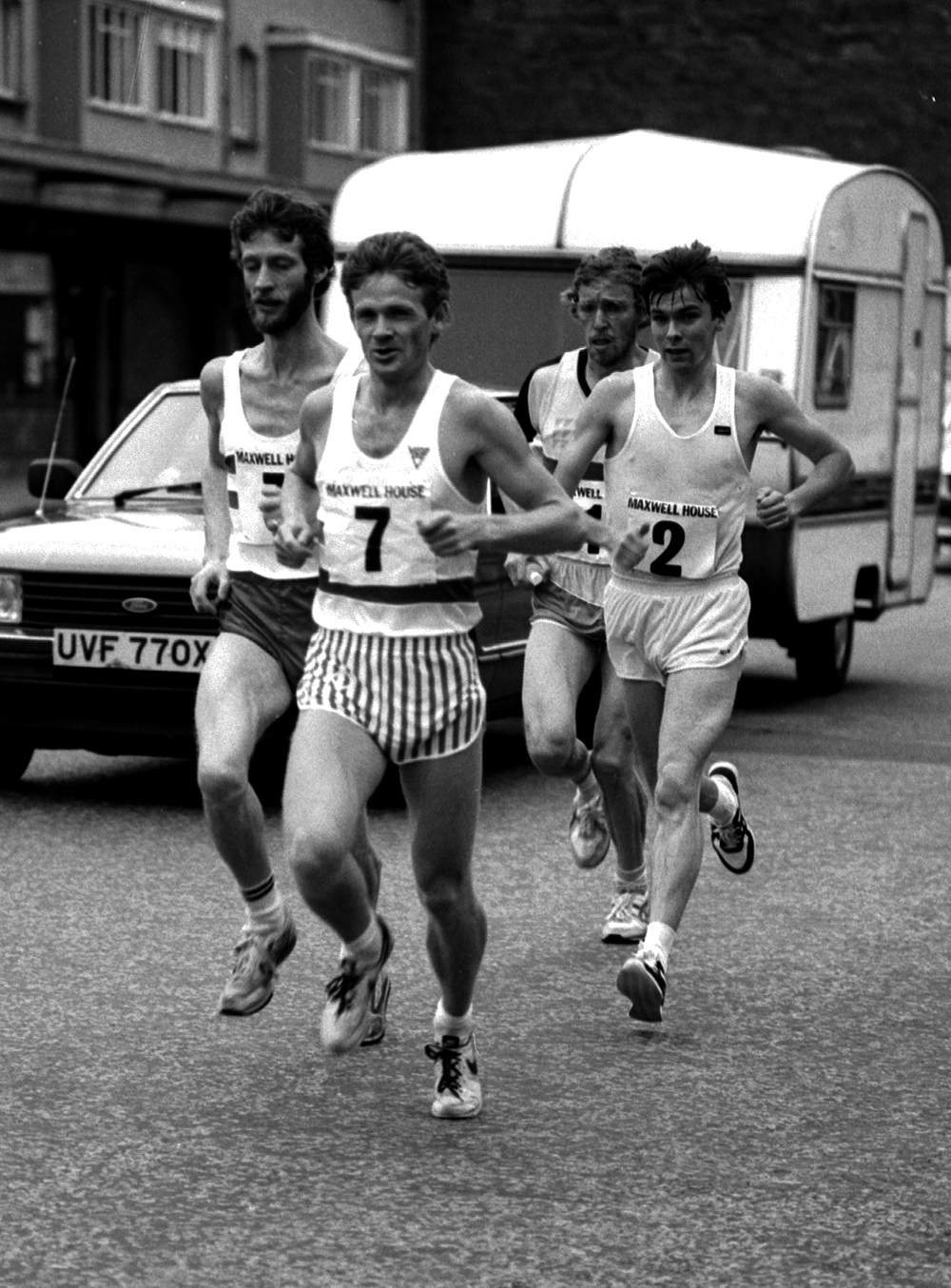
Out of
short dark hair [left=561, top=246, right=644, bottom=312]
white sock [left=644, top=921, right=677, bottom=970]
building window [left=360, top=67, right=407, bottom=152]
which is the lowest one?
white sock [left=644, top=921, right=677, bottom=970]

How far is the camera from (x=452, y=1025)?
5.62 meters

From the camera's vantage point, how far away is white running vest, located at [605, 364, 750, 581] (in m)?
6.91

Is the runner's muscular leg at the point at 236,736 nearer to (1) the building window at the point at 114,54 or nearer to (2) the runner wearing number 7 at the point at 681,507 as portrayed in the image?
(2) the runner wearing number 7 at the point at 681,507

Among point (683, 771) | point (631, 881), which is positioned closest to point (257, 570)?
point (683, 771)

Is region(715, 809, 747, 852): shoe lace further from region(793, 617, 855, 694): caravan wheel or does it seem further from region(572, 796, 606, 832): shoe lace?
region(793, 617, 855, 694): caravan wheel

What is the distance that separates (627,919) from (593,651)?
779 millimetres

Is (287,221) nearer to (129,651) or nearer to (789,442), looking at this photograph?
(789,442)

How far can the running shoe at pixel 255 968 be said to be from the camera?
6051 millimetres

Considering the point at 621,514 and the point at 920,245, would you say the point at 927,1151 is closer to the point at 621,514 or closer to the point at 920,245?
the point at 621,514

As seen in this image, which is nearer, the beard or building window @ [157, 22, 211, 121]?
the beard

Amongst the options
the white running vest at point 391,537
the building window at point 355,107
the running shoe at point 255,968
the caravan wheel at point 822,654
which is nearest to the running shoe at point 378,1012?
the running shoe at point 255,968

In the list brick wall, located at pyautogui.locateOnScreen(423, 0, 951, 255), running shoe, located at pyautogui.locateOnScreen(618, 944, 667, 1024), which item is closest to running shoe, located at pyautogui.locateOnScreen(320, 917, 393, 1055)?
running shoe, located at pyautogui.locateOnScreen(618, 944, 667, 1024)

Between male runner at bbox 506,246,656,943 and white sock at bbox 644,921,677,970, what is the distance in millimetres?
1187

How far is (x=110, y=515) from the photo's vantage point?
1043 cm
